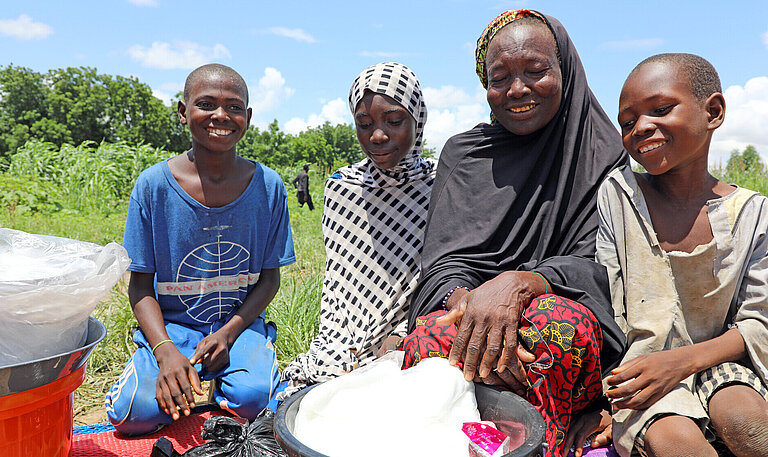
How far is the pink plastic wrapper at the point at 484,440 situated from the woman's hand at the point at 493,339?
166 millimetres

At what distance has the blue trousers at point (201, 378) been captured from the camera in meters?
2.38

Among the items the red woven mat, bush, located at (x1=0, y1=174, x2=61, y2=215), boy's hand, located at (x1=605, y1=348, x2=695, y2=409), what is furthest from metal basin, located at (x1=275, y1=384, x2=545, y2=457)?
bush, located at (x1=0, y1=174, x2=61, y2=215)

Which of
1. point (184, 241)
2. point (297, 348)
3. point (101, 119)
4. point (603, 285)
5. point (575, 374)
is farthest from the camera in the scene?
point (101, 119)

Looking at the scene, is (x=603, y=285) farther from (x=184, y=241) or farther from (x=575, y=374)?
(x=184, y=241)

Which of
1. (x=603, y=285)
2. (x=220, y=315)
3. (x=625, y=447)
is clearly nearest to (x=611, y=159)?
(x=603, y=285)

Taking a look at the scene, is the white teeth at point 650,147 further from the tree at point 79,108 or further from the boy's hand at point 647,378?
the tree at point 79,108

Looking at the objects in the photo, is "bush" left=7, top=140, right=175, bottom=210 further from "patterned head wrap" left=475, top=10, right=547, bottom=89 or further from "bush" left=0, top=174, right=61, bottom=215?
"patterned head wrap" left=475, top=10, right=547, bottom=89

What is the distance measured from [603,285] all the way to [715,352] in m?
0.40

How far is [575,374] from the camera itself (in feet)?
5.66

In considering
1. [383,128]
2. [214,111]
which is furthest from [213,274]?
[383,128]

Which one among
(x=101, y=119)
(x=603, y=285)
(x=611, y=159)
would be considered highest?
(x=101, y=119)

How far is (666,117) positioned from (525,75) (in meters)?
0.54

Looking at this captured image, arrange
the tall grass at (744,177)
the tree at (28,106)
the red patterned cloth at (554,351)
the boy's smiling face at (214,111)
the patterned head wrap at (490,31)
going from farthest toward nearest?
1. the tree at (28,106)
2. the tall grass at (744,177)
3. the boy's smiling face at (214,111)
4. the patterned head wrap at (490,31)
5. the red patterned cloth at (554,351)

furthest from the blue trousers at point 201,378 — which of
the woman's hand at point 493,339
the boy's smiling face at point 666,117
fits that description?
the boy's smiling face at point 666,117
